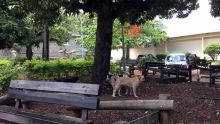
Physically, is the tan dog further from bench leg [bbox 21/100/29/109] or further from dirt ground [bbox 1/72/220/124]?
bench leg [bbox 21/100/29/109]

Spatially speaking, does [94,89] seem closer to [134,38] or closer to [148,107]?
[148,107]

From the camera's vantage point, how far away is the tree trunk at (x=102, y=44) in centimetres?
1295

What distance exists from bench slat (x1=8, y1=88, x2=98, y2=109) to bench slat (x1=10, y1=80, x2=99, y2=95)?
8 cm

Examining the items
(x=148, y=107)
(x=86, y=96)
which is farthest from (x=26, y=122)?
(x=148, y=107)

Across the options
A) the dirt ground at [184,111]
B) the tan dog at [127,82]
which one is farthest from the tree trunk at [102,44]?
the tan dog at [127,82]

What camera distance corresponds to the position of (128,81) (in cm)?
1159

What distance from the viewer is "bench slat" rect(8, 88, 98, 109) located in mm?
6414

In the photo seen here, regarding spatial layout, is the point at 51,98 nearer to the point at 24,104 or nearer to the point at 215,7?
the point at 24,104

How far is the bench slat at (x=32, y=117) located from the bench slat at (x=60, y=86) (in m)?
0.46

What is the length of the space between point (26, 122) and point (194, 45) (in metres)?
42.3

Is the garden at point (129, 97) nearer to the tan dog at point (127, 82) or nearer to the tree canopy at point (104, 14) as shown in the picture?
the tan dog at point (127, 82)

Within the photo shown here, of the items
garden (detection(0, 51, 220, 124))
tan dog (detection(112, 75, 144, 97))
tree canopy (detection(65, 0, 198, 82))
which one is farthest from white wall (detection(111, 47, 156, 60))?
tan dog (detection(112, 75, 144, 97))

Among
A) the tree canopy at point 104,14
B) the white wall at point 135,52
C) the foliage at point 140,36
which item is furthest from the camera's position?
the white wall at point 135,52

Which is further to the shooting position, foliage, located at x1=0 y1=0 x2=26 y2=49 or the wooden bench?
foliage, located at x1=0 y1=0 x2=26 y2=49
